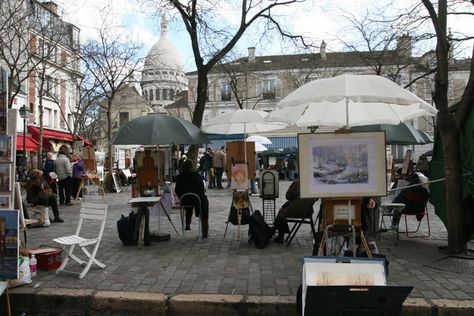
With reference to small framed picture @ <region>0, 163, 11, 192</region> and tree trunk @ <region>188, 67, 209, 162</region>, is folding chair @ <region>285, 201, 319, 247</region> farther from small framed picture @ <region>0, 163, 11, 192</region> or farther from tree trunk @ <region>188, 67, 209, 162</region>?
tree trunk @ <region>188, 67, 209, 162</region>

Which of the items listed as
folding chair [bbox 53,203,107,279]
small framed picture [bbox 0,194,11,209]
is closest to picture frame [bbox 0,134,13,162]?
small framed picture [bbox 0,194,11,209]

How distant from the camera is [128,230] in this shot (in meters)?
7.62

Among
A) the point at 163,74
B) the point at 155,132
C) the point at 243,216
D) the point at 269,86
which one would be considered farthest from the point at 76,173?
the point at 269,86

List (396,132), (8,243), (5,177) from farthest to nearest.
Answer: (396,132) → (5,177) → (8,243)

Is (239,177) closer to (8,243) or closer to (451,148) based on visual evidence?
(451,148)

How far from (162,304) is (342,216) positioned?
2.14 m

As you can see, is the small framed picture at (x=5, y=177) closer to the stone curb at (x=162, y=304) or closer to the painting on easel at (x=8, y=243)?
the painting on easel at (x=8, y=243)

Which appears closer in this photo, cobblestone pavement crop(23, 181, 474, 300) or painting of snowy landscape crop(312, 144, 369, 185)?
painting of snowy landscape crop(312, 144, 369, 185)

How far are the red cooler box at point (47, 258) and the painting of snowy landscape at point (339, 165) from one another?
360cm

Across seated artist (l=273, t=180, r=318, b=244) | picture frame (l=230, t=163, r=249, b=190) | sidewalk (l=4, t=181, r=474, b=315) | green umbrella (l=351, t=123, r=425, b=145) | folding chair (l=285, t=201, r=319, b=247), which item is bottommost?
sidewalk (l=4, t=181, r=474, b=315)

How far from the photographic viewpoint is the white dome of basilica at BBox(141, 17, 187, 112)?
85.4 feet

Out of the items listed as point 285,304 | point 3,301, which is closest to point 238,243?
point 285,304

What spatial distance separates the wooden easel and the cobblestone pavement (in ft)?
2.90

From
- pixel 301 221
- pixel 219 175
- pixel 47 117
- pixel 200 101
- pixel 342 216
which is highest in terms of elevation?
pixel 47 117
